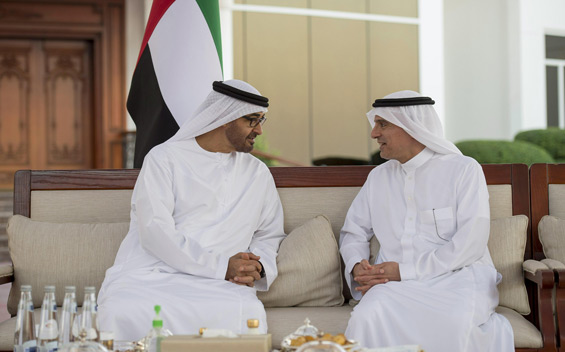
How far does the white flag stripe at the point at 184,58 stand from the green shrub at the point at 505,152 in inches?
262

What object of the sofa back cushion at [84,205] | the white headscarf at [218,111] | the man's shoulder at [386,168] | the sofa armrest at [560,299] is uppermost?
the white headscarf at [218,111]

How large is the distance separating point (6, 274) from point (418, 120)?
207 centimetres

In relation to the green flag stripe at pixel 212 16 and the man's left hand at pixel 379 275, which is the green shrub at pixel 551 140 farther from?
the man's left hand at pixel 379 275

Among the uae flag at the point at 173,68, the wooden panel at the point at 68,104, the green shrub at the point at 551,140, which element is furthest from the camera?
the green shrub at the point at 551,140

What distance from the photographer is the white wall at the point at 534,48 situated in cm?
1222

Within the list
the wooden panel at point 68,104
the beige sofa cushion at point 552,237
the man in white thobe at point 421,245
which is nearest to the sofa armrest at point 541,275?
the man in white thobe at point 421,245

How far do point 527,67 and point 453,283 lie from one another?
33.6 ft

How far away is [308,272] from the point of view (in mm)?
3225

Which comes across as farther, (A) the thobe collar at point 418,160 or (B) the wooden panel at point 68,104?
(B) the wooden panel at point 68,104

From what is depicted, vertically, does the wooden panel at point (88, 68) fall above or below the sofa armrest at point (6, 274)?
above

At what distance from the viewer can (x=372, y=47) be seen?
38.8 ft

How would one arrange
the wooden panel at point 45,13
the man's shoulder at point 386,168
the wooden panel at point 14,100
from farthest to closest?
the wooden panel at point 14,100, the wooden panel at point 45,13, the man's shoulder at point 386,168

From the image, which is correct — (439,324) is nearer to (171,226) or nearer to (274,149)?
(171,226)

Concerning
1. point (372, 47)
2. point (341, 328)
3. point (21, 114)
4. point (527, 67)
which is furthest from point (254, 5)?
point (341, 328)
